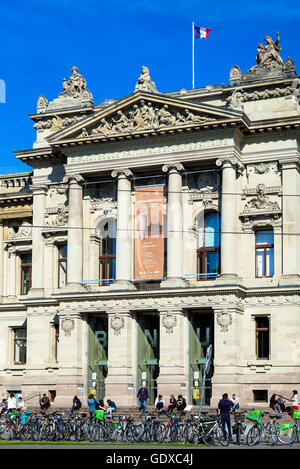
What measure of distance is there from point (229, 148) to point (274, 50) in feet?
22.9

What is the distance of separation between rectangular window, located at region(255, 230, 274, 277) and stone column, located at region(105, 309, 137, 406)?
816 cm

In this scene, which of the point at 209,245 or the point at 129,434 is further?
the point at 209,245

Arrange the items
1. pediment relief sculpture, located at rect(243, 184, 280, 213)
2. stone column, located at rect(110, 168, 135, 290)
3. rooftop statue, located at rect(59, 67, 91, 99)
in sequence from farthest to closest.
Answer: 1. rooftop statue, located at rect(59, 67, 91, 99)
2. stone column, located at rect(110, 168, 135, 290)
3. pediment relief sculpture, located at rect(243, 184, 280, 213)

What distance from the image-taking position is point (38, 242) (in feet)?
192

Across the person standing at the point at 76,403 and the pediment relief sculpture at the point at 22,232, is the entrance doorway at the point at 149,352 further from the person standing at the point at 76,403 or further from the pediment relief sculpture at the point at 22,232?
the pediment relief sculpture at the point at 22,232

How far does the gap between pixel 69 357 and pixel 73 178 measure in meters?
11.2

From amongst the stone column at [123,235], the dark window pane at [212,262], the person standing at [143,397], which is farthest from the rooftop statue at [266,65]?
the person standing at [143,397]

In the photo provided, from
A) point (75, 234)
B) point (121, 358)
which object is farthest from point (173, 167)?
point (121, 358)

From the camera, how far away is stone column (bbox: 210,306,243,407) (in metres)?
49.4

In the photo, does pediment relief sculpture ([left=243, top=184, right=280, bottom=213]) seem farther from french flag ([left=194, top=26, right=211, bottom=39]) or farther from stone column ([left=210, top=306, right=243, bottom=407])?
Result: french flag ([left=194, top=26, right=211, bottom=39])

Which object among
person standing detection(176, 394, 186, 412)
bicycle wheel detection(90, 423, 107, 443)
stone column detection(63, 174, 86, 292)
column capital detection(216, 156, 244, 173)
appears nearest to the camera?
bicycle wheel detection(90, 423, 107, 443)

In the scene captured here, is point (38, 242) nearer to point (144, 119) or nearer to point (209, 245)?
point (144, 119)

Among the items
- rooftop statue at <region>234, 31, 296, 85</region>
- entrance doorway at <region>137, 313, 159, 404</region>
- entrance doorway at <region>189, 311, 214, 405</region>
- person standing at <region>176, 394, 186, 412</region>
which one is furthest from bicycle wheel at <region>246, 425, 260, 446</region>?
rooftop statue at <region>234, 31, 296, 85</region>

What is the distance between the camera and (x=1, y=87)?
2344 centimetres
